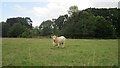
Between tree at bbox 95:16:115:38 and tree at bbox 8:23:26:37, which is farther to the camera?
tree at bbox 8:23:26:37

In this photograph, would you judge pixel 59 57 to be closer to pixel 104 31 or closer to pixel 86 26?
pixel 104 31

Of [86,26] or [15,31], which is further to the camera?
[15,31]

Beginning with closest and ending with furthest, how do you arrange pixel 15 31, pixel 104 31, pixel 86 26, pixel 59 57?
pixel 59 57
pixel 104 31
pixel 86 26
pixel 15 31

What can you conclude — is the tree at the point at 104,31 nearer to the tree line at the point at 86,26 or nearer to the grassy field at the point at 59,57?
the tree line at the point at 86,26

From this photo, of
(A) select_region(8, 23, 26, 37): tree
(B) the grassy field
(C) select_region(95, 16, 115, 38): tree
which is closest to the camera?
(B) the grassy field

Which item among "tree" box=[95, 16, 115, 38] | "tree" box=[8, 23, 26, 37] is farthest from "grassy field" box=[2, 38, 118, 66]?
"tree" box=[8, 23, 26, 37]

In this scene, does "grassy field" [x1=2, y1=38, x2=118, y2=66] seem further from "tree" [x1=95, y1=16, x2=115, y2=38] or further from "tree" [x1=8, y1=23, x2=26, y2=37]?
"tree" [x1=8, y1=23, x2=26, y2=37]

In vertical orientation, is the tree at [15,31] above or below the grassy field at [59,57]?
above

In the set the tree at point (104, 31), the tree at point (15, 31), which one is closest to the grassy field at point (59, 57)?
the tree at point (104, 31)

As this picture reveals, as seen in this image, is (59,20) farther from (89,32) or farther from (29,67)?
(29,67)

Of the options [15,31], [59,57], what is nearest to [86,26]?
[15,31]

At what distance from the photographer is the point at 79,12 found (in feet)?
309

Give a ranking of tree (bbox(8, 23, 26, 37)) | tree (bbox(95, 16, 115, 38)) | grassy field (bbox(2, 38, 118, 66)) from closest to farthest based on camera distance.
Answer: grassy field (bbox(2, 38, 118, 66)) → tree (bbox(95, 16, 115, 38)) → tree (bbox(8, 23, 26, 37))

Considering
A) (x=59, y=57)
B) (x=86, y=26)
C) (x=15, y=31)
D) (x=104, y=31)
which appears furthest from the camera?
(x=15, y=31)
